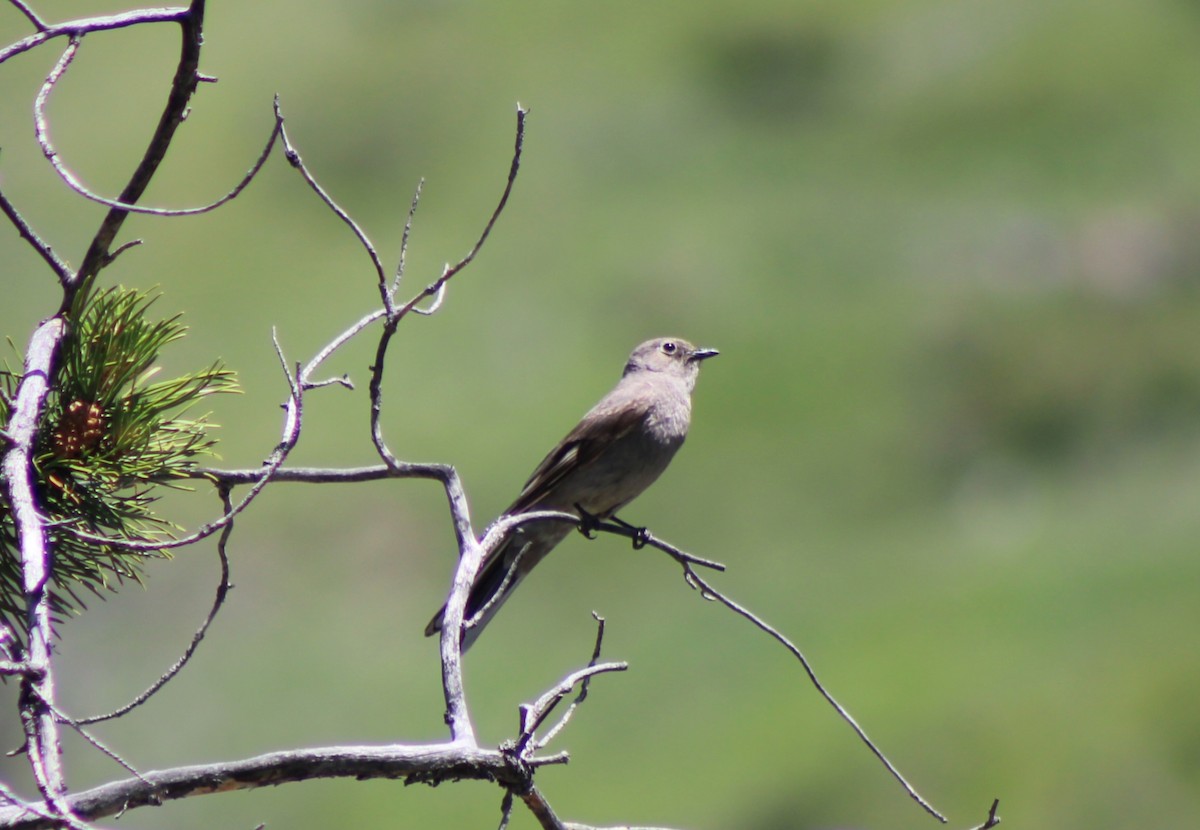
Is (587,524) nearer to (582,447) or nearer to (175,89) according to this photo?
(582,447)

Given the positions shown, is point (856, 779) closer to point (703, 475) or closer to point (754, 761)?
point (754, 761)

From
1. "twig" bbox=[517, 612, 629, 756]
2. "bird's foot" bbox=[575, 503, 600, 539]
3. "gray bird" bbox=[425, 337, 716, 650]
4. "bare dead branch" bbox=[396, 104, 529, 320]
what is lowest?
"twig" bbox=[517, 612, 629, 756]

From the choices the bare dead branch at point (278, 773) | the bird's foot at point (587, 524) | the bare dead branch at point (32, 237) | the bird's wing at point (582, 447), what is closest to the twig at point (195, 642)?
the bare dead branch at point (278, 773)

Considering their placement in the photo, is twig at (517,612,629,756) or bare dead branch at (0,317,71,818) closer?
bare dead branch at (0,317,71,818)

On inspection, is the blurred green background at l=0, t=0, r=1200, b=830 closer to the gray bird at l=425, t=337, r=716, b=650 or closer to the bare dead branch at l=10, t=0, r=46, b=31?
the gray bird at l=425, t=337, r=716, b=650

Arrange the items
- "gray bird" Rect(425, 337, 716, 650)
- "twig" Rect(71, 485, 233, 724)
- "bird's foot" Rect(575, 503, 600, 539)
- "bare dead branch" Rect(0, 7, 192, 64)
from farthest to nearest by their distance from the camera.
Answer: "gray bird" Rect(425, 337, 716, 650)
"bird's foot" Rect(575, 503, 600, 539)
"twig" Rect(71, 485, 233, 724)
"bare dead branch" Rect(0, 7, 192, 64)

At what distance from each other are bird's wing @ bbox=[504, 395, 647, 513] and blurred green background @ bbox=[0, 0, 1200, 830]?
16.5 m

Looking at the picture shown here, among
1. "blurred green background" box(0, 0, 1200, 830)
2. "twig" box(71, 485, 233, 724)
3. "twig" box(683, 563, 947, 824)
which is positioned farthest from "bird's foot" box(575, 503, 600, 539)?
"blurred green background" box(0, 0, 1200, 830)

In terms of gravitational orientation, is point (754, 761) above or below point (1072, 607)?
below

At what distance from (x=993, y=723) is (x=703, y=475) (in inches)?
376

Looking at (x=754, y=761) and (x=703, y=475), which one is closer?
(x=754, y=761)

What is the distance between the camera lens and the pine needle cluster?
3.95m

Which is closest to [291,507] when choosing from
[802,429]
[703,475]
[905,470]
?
[703,475]

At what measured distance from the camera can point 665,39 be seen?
55.8m
